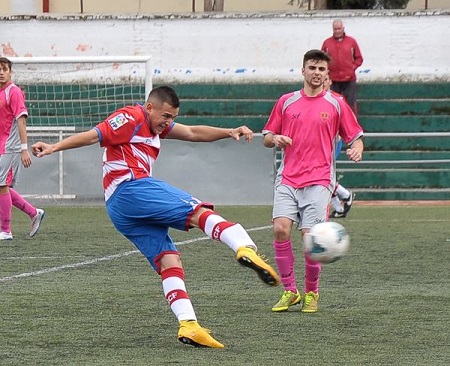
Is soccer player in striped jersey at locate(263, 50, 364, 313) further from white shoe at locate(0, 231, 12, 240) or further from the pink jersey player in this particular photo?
white shoe at locate(0, 231, 12, 240)

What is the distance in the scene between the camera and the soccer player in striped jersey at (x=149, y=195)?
690 centimetres

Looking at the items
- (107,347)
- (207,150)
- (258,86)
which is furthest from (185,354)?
(258,86)

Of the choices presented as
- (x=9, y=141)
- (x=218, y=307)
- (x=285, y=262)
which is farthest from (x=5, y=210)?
(x=285, y=262)

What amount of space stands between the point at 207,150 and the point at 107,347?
40.6 ft

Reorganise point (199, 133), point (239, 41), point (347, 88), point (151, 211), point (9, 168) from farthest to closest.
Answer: point (239, 41) → point (347, 88) → point (9, 168) → point (199, 133) → point (151, 211)

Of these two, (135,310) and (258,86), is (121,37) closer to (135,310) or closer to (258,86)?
(258,86)

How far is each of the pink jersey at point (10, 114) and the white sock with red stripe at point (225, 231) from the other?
21.9 feet

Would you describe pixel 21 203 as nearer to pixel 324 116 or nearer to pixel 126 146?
pixel 324 116

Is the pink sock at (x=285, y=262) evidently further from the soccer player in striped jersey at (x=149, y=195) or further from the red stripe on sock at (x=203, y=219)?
the red stripe on sock at (x=203, y=219)

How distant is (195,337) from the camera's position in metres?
6.75

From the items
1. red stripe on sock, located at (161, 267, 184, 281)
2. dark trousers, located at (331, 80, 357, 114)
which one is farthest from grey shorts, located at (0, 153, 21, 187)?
dark trousers, located at (331, 80, 357, 114)

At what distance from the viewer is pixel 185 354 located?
6.58m

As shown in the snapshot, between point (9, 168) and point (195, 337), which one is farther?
point (9, 168)

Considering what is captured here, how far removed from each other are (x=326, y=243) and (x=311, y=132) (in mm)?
1126
